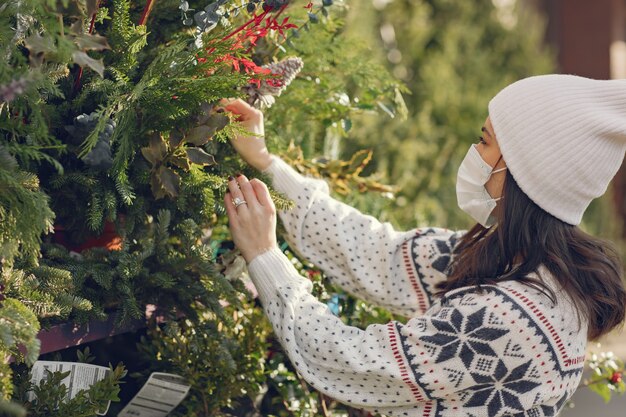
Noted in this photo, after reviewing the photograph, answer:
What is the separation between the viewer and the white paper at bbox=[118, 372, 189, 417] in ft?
6.31

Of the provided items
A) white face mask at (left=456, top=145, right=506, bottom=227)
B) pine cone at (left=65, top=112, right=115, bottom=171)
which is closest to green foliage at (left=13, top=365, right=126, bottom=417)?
pine cone at (left=65, top=112, right=115, bottom=171)

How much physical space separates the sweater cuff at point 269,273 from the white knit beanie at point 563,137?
0.57 m

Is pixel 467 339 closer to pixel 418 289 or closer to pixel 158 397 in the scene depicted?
pixel 418 289

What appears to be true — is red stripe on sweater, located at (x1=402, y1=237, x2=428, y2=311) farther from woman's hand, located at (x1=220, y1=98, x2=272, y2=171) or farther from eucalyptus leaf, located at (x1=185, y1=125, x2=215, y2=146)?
eucalyptus leaf, located at (x1=185, y1=125, x2=215, y2=146)

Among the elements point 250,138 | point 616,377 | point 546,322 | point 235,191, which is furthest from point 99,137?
point 616,377

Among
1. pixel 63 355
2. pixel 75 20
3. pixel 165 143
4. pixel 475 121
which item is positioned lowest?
pixel 475 121

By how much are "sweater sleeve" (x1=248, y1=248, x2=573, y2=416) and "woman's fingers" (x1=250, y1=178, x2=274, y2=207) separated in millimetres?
119

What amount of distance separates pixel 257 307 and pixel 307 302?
39 cm

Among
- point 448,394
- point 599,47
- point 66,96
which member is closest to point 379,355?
point 448,394

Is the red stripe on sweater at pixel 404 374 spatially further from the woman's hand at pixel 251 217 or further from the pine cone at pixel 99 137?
the pine cone at pixel 99 137

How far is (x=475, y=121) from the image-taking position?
6586 millimetres

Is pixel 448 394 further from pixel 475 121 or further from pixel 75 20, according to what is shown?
pixel 475 121

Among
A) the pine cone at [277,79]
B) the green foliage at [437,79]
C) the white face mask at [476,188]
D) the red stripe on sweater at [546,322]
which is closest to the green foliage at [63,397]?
the pine cone at [277,79]

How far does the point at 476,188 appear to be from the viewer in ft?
7.25
